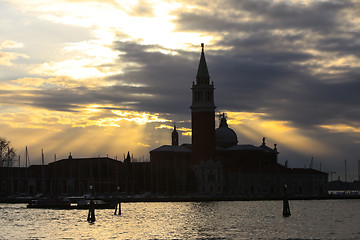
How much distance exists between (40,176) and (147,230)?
3429 inches

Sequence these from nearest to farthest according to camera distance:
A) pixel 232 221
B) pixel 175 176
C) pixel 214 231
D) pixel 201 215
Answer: pixel 214 231 → pixel 232 221 → pixel 201 215 → pixel 175 176

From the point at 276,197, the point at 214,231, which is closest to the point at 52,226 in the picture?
the point at 214,231

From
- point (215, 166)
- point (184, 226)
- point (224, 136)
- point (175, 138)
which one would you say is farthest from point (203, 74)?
point (184, 226)

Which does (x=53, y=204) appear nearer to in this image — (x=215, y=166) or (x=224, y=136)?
(x=215, y=166)

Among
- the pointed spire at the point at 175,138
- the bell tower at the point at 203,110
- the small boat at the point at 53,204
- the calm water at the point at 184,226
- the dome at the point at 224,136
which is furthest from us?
the pointed spire at the point at 175,138

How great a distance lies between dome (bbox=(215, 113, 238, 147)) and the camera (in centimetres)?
17488

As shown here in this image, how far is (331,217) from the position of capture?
9394 cm

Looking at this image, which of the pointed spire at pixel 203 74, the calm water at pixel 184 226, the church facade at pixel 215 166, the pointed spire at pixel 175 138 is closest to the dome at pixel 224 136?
the church facade at pixel 215 166

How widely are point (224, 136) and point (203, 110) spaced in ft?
75.9

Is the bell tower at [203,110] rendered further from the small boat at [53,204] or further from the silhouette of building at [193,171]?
the small boat at [53,204]

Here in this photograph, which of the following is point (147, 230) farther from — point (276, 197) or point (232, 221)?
point (276, 197)

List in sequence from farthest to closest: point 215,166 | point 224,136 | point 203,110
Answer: point 224,136 < point 215,166 < point 203,110

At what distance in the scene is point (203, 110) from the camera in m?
154

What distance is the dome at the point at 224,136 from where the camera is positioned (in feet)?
574
